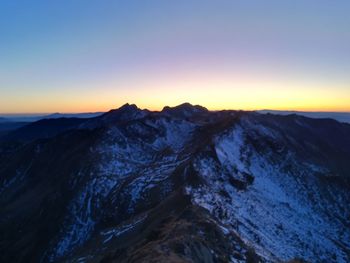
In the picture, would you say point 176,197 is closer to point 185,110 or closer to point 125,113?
point 125,113

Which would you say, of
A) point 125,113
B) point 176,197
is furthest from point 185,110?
point 176,197

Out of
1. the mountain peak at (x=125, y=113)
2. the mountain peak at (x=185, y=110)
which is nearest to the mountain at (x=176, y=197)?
the mountain peak at (x=125, y=113)

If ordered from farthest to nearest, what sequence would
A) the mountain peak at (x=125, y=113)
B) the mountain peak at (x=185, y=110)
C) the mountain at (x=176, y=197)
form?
the mountain peak at (x=185, y=110) → the mountain peak at (x=125, y=113) → the mountain at (x=176, y=197)

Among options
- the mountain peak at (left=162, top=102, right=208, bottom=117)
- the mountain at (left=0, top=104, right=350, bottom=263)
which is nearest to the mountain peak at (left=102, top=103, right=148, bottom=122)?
the mountain peak at (left=162, top=102, right=208, bottom=117)

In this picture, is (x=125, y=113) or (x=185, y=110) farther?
(x=185, y=110)

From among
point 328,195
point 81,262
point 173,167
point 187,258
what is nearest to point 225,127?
point 173,167

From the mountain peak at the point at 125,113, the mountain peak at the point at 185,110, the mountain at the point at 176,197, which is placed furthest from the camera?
the mountain peak at the point at 185,110

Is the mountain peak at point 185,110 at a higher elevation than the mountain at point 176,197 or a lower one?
higher

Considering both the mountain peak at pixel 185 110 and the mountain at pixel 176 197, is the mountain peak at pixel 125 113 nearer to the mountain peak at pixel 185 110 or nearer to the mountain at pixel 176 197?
the mountain peak at pixel 185 110
